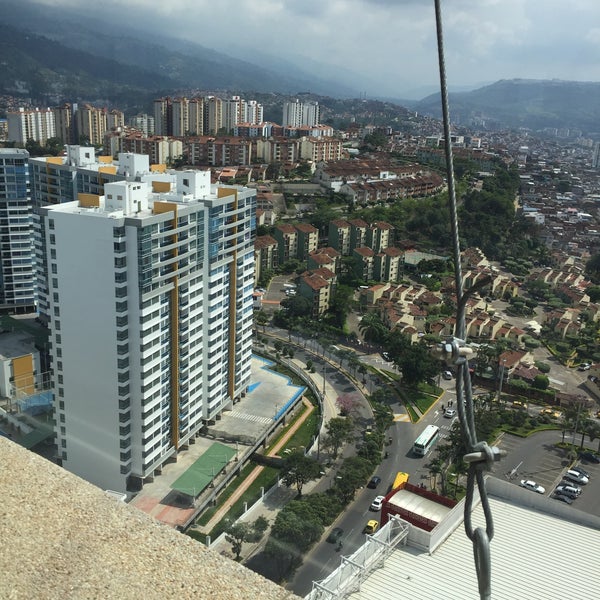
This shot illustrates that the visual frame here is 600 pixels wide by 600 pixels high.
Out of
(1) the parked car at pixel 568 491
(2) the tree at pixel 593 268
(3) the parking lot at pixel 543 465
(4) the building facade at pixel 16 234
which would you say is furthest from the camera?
(2) the tree at pixel 593 268

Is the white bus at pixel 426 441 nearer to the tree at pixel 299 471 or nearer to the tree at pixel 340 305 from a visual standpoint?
the tree at pixel 299 471

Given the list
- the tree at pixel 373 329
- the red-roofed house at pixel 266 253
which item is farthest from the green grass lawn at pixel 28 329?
the red-roofed house at pixel 266 253

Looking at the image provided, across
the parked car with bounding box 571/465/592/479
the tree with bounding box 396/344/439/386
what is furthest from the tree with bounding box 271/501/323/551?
the tree with bounding box 396/344/439/386

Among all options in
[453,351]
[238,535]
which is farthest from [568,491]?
[453,351]

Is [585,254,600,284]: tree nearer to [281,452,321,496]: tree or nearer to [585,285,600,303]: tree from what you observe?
[585,285,600,303]: tree

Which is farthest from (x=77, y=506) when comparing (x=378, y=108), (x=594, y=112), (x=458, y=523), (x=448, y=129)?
(x=594, y=112)

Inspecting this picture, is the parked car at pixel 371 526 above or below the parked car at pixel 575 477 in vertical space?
above

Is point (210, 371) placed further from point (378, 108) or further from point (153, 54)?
point (153, 54)
